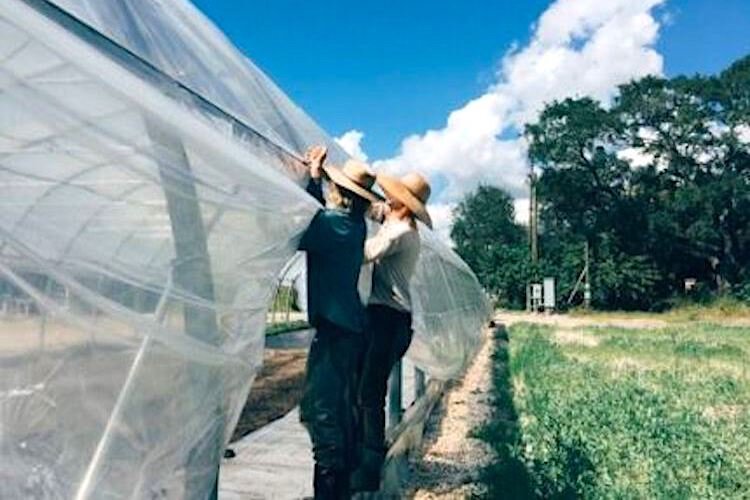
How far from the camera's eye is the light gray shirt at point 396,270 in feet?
13.9

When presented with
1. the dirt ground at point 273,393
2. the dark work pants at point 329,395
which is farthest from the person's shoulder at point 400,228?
the dirt ground at point 273,393

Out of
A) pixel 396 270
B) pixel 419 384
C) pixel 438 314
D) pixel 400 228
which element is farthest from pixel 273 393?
pixel 400 228

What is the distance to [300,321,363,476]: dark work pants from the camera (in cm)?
348

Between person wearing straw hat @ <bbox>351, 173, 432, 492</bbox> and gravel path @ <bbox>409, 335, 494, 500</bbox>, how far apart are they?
1.55m

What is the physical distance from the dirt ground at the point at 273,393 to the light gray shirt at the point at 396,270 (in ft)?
5.13

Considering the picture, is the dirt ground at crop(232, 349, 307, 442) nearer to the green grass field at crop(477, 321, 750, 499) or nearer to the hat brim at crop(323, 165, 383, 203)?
the green grass field at crop(477, 321, 750, 499)

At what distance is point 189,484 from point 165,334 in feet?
1.62

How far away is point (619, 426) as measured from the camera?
26.4 feet

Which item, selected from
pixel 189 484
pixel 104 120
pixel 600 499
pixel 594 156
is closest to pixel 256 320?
pixel 189 484

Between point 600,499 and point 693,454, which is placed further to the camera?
point 693,454

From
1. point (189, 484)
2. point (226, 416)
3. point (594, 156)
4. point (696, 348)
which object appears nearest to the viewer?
point (189, 484)

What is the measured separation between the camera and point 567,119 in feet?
135

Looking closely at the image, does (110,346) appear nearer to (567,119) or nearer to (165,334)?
(165,334)

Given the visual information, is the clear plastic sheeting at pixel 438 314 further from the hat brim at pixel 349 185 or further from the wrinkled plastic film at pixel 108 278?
the wrinkled plastic film at pixel 108 278
